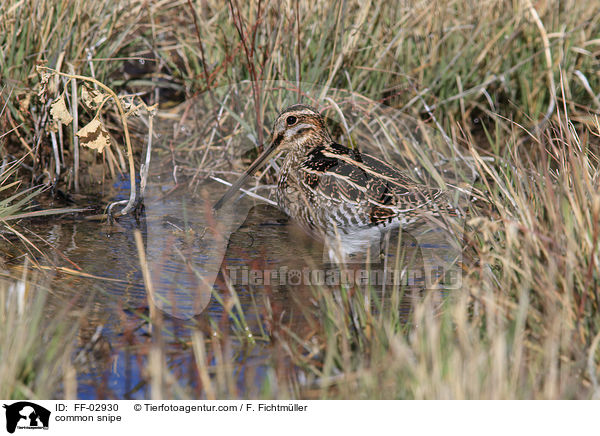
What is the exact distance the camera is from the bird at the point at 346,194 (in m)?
4.21

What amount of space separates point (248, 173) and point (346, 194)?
0.91 meters

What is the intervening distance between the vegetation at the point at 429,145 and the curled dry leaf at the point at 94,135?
32 centimetres

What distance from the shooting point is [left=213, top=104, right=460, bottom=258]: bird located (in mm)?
4215

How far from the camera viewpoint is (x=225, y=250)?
4.55 m

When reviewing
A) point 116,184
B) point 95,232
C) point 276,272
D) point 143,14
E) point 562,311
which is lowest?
point 562,311

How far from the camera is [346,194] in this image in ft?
14.0

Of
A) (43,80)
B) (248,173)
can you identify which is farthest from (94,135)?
(248,173)

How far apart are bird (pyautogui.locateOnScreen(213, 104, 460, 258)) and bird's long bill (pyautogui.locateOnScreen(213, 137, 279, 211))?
180 millimetres

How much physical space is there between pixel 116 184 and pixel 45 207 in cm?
64

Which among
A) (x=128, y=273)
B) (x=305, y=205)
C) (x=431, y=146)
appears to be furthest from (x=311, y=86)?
(x=128, y=273)

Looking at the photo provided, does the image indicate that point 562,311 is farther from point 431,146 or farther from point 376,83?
point 376,83

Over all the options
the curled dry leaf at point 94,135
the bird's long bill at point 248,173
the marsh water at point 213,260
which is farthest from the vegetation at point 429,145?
the bird's long bill at point 248,173
